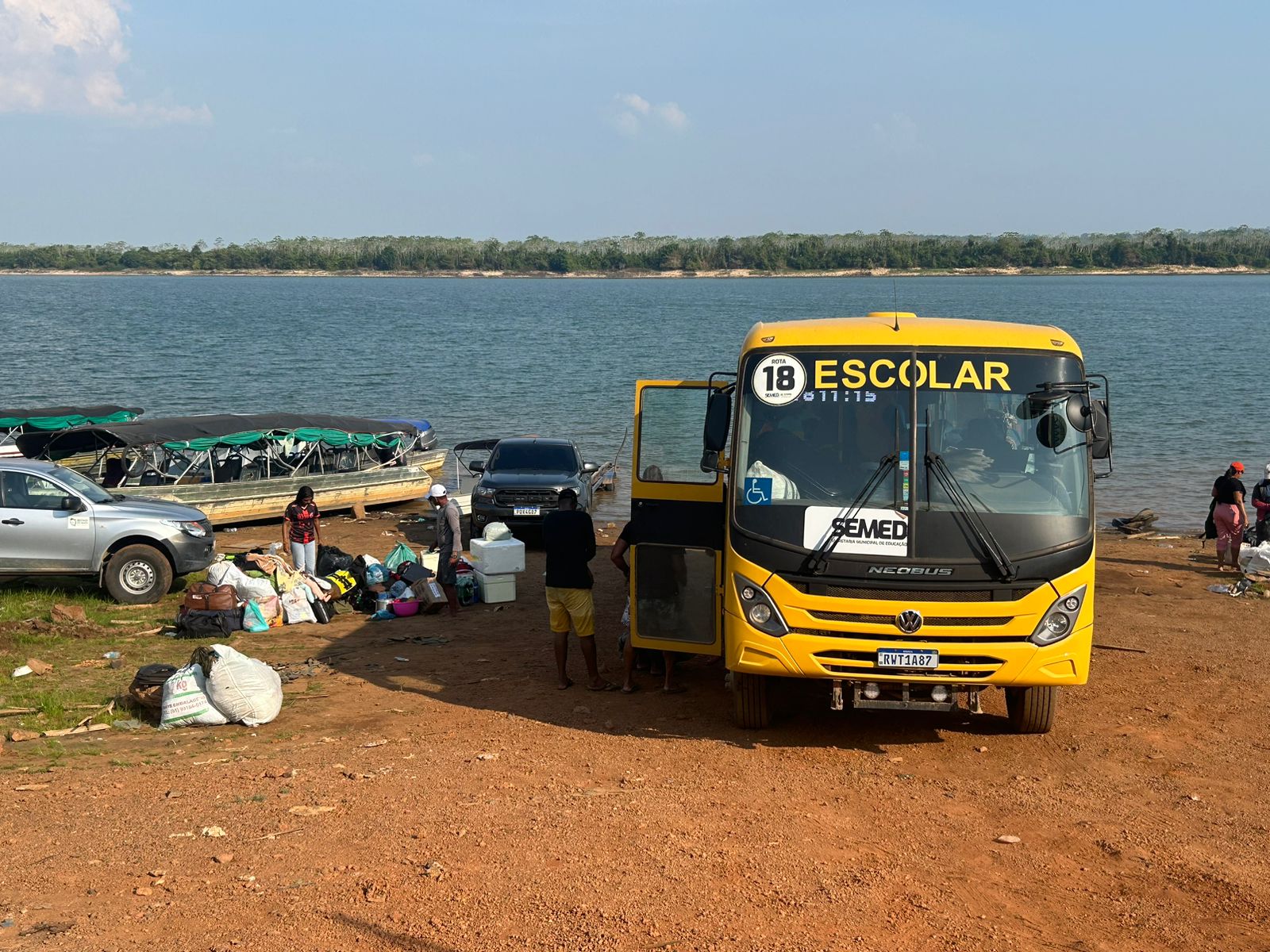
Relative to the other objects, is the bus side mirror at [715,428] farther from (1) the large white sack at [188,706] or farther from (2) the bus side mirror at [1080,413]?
(1) the large white sack at [188,706]

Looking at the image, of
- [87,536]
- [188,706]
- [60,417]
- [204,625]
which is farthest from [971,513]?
[60,417]

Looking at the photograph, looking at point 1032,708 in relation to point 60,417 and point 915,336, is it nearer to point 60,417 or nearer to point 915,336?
point 915,336

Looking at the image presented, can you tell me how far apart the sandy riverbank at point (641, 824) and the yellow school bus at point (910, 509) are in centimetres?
83

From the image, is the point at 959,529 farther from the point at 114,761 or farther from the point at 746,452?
the point at 114,761

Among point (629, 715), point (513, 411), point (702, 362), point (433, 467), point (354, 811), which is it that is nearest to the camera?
point (354, 811)

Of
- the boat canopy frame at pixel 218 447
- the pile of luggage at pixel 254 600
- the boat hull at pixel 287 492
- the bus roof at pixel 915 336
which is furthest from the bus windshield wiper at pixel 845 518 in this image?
Answer: the boat canopy frame at pixel 218 447

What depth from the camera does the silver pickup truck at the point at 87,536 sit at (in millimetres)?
14438

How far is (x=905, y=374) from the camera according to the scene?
8.77 m

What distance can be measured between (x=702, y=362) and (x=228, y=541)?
47.5 metres

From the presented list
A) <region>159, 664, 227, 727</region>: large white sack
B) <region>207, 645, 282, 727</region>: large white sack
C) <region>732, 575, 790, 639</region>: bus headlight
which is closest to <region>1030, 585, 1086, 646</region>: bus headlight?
<region>732, 575, 790, 639</region>: bus headlight

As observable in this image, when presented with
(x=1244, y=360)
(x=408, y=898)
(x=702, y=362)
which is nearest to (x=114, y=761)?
(x=408, y=898)

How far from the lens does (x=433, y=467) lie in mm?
27953

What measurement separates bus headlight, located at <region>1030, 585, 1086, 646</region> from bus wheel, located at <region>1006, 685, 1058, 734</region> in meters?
0.85

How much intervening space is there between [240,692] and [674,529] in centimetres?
355
